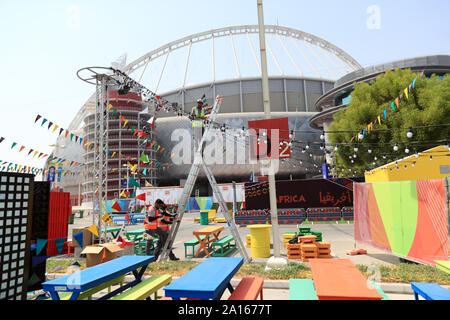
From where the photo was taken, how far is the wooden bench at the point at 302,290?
11.1 ft

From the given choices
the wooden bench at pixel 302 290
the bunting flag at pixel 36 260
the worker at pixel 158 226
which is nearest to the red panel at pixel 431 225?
the wooden bench at pixel 302 290

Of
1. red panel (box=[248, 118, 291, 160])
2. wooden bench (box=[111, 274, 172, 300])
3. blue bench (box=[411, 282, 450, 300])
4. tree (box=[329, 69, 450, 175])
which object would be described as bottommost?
wooden bench (box=[111, 274, 172, 300])

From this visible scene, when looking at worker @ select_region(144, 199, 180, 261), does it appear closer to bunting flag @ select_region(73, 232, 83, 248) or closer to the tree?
bunting flag @ select_region(73, 232, 83, 248)

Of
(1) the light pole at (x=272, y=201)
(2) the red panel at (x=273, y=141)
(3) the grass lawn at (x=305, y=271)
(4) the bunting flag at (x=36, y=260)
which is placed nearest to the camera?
(4) the bunting flag at (x=36, y=260)

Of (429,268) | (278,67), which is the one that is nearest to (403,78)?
(429,268)

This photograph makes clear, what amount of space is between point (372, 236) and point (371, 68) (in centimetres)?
3000

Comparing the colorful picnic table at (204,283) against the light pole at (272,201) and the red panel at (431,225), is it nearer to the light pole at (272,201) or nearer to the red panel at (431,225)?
the light pole at (272,201)

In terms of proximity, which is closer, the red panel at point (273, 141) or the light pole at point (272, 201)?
the light pole at point (272, 201)

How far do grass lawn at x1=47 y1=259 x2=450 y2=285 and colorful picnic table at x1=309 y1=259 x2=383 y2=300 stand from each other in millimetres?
2572

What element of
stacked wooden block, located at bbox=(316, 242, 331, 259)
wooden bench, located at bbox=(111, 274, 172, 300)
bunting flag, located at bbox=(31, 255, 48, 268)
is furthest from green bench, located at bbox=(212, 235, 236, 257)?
bunting flag, located at bbox=(31, 255, 48, 268)

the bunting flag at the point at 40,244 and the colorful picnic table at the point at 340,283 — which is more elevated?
the bunting flag at the point at 40,244

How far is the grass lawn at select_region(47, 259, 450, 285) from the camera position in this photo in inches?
228

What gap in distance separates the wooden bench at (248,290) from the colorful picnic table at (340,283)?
0.87 metres
